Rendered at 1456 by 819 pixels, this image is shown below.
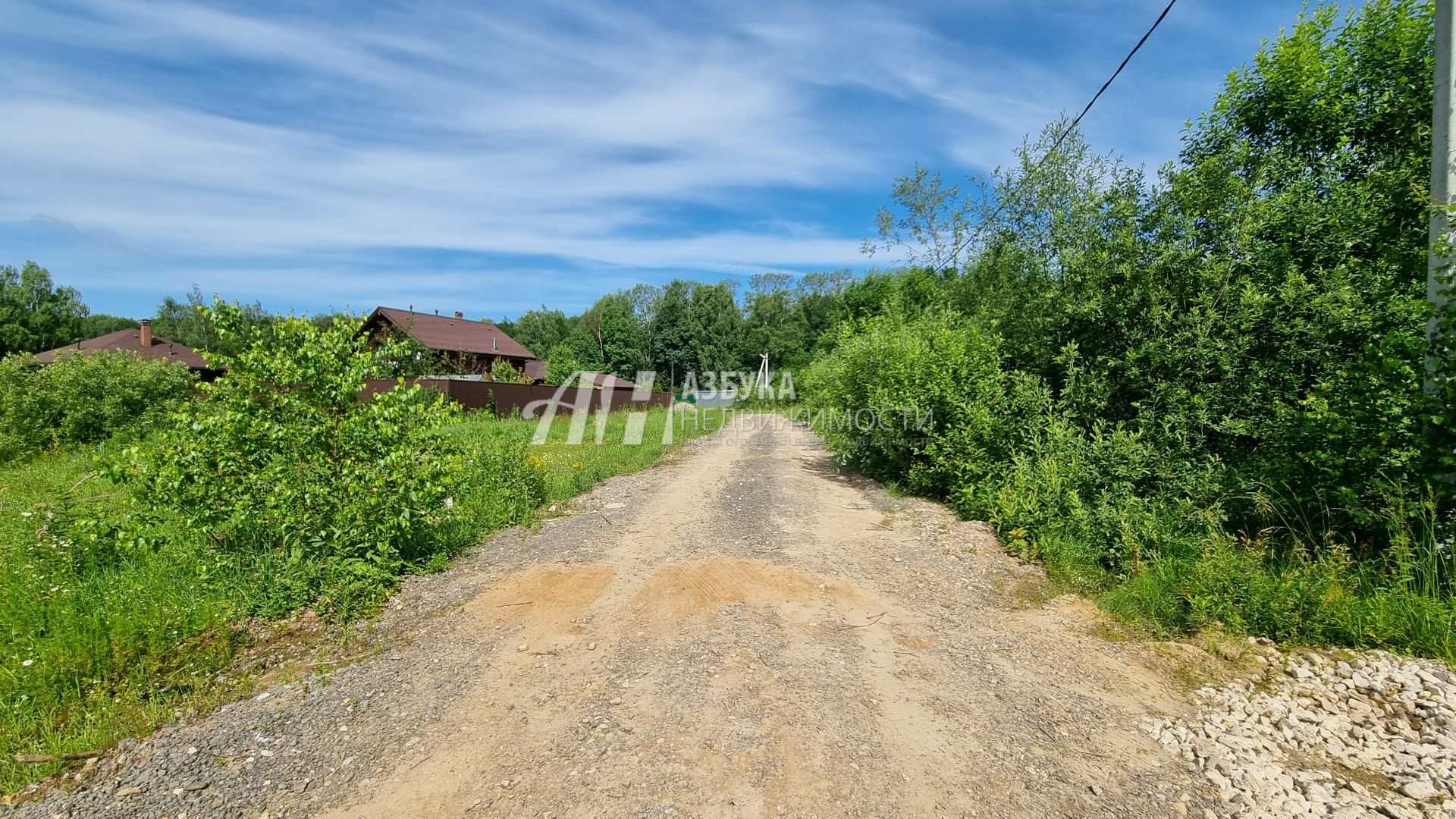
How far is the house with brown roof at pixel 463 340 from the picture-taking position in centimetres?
2777

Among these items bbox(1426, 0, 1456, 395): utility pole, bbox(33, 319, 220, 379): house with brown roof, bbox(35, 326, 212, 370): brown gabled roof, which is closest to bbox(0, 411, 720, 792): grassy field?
bbox(1426, 0, 1456, 395): utility pole

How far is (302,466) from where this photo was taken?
4578 millimetres

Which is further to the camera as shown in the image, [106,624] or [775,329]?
[775,329]

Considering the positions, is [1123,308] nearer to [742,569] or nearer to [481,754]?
[742,569]

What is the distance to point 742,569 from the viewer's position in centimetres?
537

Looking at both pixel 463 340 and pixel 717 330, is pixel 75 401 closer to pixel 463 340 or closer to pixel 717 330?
pixel 463 340

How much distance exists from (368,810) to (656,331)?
54.3 m

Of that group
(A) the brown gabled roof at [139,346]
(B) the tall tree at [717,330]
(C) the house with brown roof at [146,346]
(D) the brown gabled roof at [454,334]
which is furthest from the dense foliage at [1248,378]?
(B) the tall tree at [717,330]

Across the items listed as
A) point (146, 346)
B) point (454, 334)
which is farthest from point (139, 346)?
point (454, 334)

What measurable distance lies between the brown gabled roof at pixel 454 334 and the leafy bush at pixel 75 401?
47.9 feet

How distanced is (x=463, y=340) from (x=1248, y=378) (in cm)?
3455

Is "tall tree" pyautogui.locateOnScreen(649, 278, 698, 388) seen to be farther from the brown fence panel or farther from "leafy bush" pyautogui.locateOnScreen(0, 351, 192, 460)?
"leafy bush" pyautogui.locateOnScreen(0, 351, 192, 460)

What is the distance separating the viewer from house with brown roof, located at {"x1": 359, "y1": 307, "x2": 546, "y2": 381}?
27766mm

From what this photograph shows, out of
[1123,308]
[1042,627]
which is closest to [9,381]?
[1042,627]
